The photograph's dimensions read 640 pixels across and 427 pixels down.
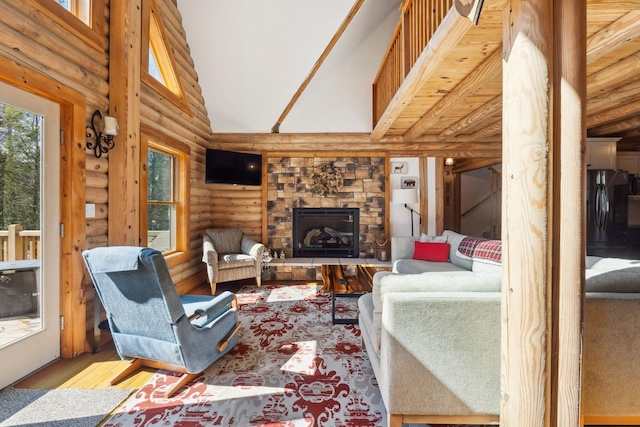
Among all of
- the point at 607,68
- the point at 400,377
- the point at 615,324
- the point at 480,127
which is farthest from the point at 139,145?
the point at 480,127

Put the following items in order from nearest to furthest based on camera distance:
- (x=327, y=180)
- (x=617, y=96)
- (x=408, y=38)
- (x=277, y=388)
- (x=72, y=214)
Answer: (x=277, y=388) < (x=72, y=214) < (x=408, y=38) < (x=617, y=96) < (x=327, y=180)

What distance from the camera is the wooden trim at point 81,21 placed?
1999 mm

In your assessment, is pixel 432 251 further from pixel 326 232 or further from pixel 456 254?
pixel 326 232

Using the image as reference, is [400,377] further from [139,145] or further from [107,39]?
[107,39]

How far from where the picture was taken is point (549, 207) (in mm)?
1106

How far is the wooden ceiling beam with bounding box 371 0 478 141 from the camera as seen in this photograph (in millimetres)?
1740

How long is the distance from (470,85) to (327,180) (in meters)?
2.87

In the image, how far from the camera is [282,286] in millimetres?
4383

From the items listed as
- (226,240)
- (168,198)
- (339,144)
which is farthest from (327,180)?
(168,198)

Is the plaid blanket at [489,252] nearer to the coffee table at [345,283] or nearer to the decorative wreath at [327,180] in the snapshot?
the coffee table at [345,283]

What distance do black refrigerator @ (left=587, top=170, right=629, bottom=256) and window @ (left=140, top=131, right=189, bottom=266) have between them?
6.20 meters

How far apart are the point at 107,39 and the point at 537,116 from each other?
3457 millimetres

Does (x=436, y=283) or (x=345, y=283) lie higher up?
(x=436, y=283)

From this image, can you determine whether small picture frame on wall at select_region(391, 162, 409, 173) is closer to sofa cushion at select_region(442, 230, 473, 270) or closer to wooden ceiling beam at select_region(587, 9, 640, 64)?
sofa cushion at select_region(442, 230, 473, 270)
